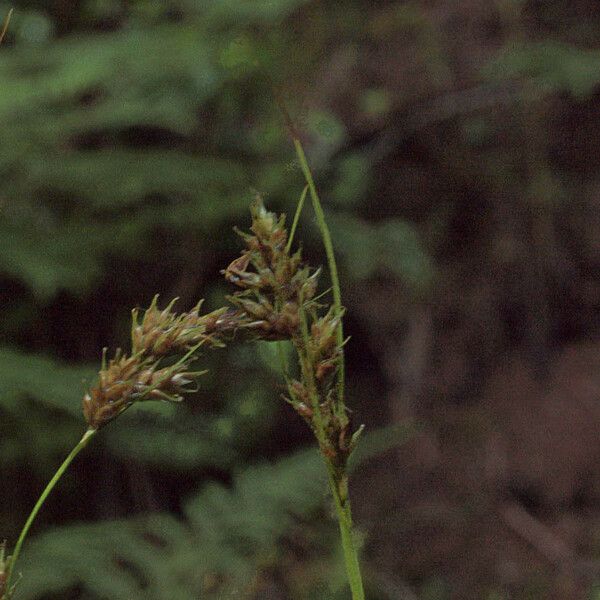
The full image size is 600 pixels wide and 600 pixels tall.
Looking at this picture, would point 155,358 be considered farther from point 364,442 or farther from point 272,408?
point 272,408

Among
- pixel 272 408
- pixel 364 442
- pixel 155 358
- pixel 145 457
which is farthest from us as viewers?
pixel 272 408

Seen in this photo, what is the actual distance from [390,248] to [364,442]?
31.2 inches

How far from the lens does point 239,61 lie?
120 cm

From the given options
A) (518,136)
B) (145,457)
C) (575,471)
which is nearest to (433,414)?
Answer: (575,471)

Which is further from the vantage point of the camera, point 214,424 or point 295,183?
point 295,183

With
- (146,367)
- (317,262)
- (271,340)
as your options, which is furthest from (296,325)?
(317,262)

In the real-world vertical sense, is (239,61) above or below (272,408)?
above

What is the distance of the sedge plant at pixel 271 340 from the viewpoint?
0.82 metres

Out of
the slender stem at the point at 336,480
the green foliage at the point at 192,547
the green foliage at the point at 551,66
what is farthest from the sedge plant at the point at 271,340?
the green foliage at the point at 551,66

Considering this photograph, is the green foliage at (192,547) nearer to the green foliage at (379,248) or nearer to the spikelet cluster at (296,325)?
the green foliage at (379,248)

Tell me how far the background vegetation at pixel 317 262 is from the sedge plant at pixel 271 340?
163cm

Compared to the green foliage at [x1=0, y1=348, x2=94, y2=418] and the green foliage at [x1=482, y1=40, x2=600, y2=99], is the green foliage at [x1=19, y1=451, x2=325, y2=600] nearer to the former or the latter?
the green foliage at [x1=0, y1=348, x2=94, y2=418]

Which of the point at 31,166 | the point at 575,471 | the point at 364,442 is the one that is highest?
the point at 31,166

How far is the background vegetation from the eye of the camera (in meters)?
2.95
